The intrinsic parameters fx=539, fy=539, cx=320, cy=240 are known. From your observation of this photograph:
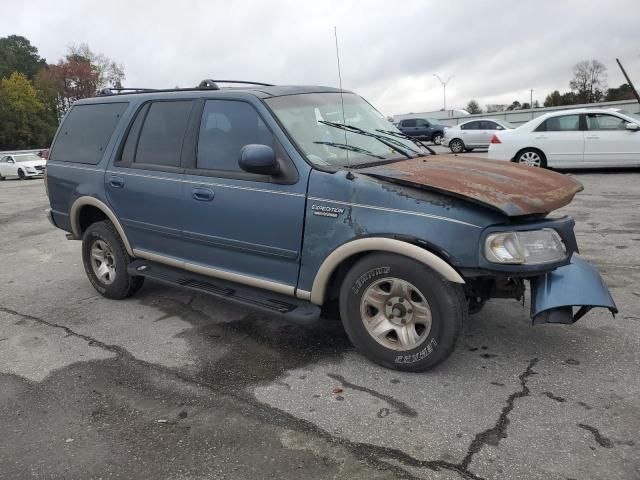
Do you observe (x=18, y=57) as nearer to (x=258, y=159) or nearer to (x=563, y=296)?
(x=258, y=159)

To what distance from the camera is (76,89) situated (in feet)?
255

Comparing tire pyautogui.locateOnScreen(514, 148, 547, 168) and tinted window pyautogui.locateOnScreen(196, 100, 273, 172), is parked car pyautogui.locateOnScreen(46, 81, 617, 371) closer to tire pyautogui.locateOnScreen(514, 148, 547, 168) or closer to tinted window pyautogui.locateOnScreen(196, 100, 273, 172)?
tinted window pyautogui.locateOnScreen(196, 100, 273, 172)

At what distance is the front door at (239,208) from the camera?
11.9 feet

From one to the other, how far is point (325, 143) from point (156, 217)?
1.62 metres

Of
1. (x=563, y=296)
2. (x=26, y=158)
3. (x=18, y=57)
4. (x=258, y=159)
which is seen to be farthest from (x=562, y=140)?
(x=18, y=57)

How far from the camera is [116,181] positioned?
476 centimetres

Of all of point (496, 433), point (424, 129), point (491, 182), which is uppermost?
point (424, 129)


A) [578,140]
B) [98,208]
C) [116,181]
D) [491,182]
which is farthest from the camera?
[578,140]

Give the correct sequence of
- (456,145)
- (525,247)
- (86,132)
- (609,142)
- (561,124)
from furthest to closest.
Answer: (456,145), (561,124), (609,142), (86,132), (525,247)

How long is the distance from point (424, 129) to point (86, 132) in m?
29.6

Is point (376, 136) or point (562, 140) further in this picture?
point (562, 140)

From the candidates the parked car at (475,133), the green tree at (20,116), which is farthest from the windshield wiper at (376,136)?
the green tree at (20,116)

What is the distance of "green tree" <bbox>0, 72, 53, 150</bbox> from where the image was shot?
68.8 meters

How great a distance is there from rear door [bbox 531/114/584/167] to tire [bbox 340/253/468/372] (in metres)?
10.7
